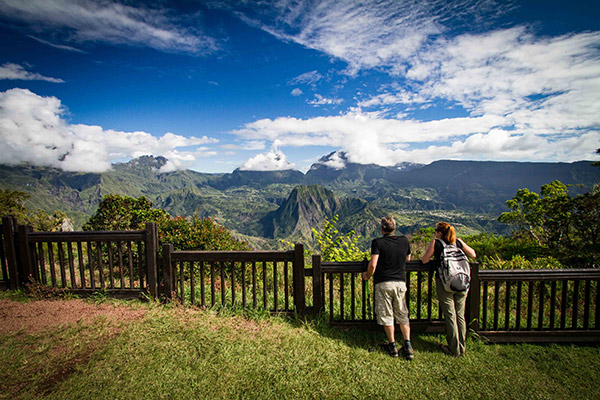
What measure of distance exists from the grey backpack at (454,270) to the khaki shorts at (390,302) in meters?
0.64

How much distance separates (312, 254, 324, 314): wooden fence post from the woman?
5.96ft

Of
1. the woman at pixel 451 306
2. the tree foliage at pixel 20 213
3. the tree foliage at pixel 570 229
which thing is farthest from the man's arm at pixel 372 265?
the tree foliage at pixel 20 213

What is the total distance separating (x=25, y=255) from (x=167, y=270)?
329 centimetres

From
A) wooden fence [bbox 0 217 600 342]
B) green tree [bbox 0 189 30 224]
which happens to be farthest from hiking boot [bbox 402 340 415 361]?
green tree [bbox 0 189 30 224]

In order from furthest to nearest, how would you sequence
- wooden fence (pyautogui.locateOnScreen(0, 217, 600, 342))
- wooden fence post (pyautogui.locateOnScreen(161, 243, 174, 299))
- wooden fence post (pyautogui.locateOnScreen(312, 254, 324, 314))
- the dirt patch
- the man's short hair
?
1. wooden fence post (pyautogui.locateOnScreen(161, 243, 174, 299))
2. wooden fence post (pyautogui.locateOnScreen(312, 254, 324, 314))
3. wooden fence (pyautogui.locateOnScreen(0, 217, 600, 342))
4. the dirt patch
5. the man's short hair

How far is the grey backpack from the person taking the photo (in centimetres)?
434

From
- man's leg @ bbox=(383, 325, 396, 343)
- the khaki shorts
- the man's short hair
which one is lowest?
man's leg @ bbox=(383, 325, 396, 343)

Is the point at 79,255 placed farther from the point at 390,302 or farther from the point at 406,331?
the point at 406,331

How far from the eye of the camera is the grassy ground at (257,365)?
3486mm

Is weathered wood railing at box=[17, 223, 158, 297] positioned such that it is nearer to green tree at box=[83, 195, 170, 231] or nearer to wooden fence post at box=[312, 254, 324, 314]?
wooden fence post at box=[312, 254, 324, 314]

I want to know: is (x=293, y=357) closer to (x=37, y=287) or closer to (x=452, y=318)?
(x=452, y=318)

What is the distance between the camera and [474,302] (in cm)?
487

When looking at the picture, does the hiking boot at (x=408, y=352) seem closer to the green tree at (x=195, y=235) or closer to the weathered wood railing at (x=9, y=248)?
the green tree at (x=195, y=235)

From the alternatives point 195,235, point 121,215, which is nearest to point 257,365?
point 195,235
